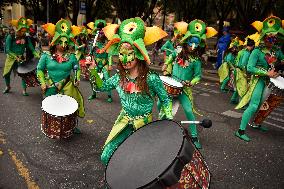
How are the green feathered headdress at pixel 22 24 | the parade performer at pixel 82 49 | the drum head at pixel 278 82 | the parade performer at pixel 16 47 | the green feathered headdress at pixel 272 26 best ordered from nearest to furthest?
the green feathered headdress at pixel 272 26 → the drum head at pixel 278 82 → the green feathered headdress at pixel 22 24 → the parade performer at pixel 16 47 → the parade performer at pixel 82 49

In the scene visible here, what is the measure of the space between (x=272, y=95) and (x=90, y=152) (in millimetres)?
3460

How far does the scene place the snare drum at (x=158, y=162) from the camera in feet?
7.19

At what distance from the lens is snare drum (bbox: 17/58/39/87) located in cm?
725

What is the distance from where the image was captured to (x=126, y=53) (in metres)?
3.07

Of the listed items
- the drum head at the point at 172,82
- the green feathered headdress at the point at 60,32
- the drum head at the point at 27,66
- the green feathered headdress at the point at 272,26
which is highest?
the green feathered headdress at the point at 272,26

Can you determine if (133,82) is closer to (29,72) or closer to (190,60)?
(190,60)

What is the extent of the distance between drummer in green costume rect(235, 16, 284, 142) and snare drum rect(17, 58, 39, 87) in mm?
4758

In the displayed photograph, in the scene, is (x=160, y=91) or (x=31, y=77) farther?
(x=31, y=77)

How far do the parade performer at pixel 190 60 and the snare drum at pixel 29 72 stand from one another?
3.72 metres

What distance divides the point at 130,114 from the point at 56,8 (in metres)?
24.0

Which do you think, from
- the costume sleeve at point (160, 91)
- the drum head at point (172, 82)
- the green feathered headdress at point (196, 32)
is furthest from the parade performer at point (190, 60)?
the costume sleeve at point (160, 91)

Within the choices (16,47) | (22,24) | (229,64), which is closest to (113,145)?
(22,24)

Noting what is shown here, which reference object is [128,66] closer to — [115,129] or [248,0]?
[115,129]

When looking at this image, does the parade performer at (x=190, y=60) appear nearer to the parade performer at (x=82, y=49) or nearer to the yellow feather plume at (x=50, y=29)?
the yellow feather plume at (x=50, y=29)
